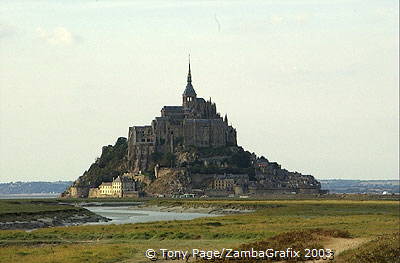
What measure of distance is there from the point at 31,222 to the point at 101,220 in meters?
18.5

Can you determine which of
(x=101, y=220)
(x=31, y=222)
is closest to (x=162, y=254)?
(x=31, y=222)

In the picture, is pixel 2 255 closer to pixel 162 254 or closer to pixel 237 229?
pixel 162 254

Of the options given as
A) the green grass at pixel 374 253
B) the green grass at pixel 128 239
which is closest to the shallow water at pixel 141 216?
the green grass at pixel 128 239

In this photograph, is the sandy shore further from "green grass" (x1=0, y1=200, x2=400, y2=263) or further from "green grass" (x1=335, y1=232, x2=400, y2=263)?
"green grass" (x1=335, y1=232, x2=400, y2=263)

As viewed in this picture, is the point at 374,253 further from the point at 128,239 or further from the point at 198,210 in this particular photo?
the point at 198,210

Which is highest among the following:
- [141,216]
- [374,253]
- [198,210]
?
[198,210]

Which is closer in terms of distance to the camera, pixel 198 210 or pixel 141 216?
pixel 141 216

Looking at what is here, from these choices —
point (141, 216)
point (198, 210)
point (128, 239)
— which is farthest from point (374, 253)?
point (198, 210)

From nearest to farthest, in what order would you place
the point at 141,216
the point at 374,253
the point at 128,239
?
1. the point at 374,253
2. the point at 128,239
3. the point at 141,216

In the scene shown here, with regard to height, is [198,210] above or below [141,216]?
above

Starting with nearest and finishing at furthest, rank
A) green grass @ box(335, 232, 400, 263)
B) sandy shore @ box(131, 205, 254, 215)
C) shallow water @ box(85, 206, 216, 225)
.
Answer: green grass @ box(335, 232, 400, 263)
shallow water @ box(85, 206, 216, 225)
sandy shore @ box(131, 205, 254, 215)

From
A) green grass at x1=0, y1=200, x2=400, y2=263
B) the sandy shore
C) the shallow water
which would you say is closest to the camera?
green grass at x1=0, y1=200, x2=400, y2=263

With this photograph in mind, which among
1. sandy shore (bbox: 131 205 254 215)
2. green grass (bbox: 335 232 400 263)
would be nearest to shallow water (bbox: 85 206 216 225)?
sandy shore (bbox: 131 205 254 215)

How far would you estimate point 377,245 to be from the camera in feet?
140
